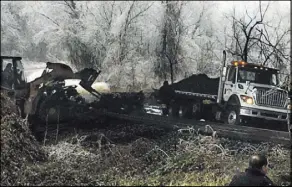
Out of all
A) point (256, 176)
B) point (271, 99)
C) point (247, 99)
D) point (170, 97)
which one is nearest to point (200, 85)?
point (170, 97)

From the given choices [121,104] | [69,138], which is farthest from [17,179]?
[121,104]

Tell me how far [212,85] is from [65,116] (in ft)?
24.9

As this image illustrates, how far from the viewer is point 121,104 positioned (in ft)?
57.7

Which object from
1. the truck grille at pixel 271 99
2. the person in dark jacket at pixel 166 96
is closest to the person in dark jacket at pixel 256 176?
the truck grille at pixel 271 99

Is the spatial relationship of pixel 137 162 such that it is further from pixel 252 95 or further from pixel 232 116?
pixel 232 116

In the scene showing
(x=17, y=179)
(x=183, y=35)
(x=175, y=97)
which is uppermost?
(x=183, y=35)

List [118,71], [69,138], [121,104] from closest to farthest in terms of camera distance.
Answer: [69,138] < [121,104] < [118,71]

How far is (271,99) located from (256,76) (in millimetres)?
1097

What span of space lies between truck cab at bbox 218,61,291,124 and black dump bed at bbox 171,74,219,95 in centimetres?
241

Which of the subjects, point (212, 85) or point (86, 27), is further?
point (86, 27)

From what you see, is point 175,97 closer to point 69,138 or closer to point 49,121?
point 49,121

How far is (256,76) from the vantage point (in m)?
16.8

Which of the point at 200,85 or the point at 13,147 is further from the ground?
the point at 200,85

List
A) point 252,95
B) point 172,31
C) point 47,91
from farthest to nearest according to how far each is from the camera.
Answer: point 172,31 → point 252,95 → point 47,91
